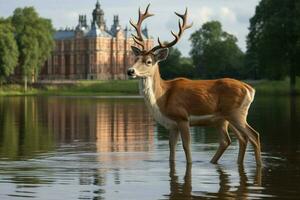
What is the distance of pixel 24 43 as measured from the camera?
11638cm

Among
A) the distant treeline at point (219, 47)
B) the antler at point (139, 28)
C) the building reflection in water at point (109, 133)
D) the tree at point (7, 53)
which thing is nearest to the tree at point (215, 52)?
the distant treeline at point (219, 47)

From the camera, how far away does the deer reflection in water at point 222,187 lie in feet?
38.4

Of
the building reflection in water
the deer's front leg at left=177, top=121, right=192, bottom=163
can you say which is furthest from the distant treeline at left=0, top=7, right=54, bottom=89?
the deer's front leg at left=177, top=121, right=192, bottom=163

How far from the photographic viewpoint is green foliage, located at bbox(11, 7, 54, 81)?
116m

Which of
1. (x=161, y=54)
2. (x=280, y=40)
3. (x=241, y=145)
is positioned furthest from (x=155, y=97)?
(x=280, y=40)

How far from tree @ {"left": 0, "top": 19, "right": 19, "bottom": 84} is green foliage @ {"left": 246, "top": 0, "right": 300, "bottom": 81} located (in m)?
39.7

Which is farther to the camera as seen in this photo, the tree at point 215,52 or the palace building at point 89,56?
the palace building at point 89,56

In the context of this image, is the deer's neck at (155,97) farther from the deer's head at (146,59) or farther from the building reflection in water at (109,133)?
the building reflection in water at (109,133)

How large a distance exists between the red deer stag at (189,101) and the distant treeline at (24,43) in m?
94.9

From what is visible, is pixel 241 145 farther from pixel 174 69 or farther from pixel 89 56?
pixel 89 56

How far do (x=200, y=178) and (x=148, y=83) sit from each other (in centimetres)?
291

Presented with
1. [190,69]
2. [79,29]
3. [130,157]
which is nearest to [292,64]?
[130,157]

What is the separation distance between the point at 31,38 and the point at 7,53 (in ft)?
32.6

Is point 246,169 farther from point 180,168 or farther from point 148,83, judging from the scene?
point 148,83
